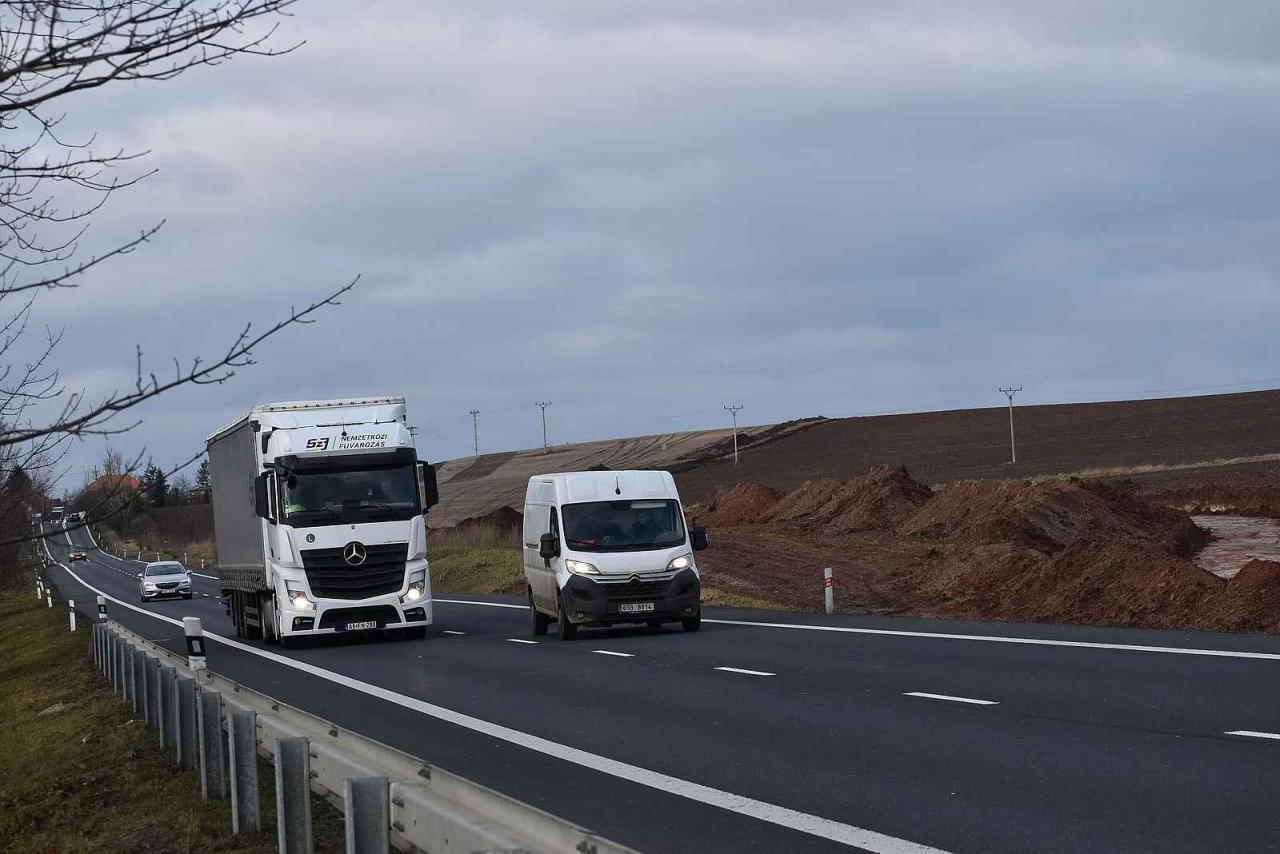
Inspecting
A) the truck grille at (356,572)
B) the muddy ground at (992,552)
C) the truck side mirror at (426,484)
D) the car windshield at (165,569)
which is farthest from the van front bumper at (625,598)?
the car windshield at (165,569)

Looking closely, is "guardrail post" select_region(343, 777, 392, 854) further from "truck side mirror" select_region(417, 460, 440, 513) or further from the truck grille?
the truck grille

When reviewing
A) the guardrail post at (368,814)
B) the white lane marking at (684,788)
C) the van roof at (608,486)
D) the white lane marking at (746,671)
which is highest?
the van roof at (608,486)

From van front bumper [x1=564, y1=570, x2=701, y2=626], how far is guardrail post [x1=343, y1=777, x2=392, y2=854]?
59.2ft

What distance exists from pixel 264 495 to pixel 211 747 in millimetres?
15489

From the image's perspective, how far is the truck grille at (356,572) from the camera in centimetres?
2675

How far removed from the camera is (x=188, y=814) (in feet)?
36.0

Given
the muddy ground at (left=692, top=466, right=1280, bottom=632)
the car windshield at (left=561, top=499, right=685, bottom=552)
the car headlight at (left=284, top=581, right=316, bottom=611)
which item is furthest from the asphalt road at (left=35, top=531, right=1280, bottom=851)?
the muddy ground at (left=692, top=466, right=1280, bottom=632)

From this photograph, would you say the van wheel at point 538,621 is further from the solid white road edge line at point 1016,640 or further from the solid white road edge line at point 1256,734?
the solid white road edge line at point 1256,734

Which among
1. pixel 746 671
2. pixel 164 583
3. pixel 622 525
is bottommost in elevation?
pixel 164 583

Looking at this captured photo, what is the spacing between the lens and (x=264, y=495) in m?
26.8

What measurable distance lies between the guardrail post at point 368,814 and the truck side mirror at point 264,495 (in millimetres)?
20376

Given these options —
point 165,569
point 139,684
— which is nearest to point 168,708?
point 139,684

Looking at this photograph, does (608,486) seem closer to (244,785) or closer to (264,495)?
(264,495)

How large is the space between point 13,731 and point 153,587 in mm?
43890
